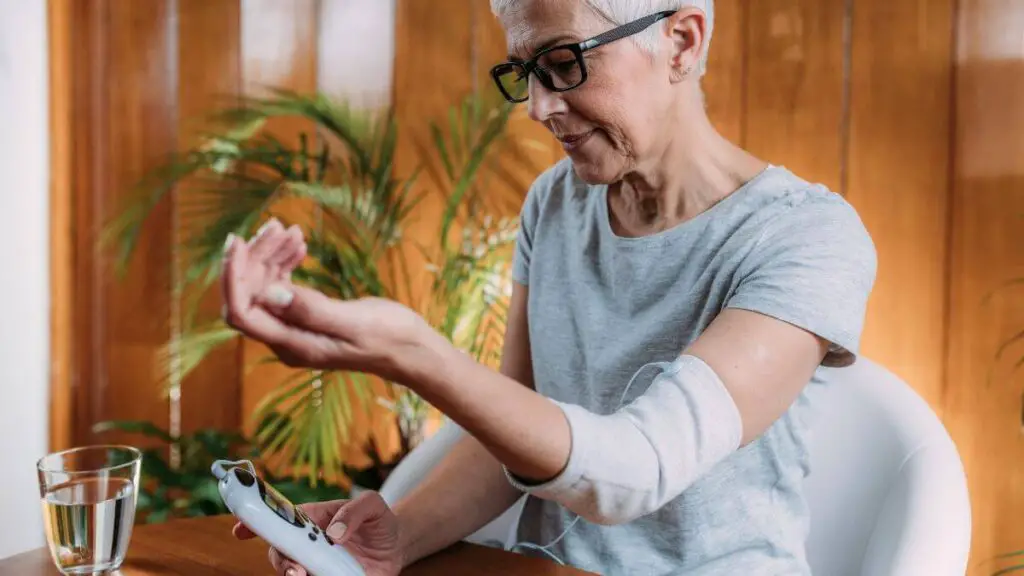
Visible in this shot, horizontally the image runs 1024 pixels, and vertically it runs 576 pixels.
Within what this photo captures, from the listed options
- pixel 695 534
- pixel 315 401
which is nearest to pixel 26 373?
pixel 315 401

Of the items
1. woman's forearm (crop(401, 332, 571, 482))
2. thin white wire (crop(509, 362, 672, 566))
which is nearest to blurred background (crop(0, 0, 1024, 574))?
thin white wire (crop(509, 362, 672, 566))

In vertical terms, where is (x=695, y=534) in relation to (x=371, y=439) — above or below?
above

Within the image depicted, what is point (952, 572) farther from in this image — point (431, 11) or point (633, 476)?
point (431, 11)

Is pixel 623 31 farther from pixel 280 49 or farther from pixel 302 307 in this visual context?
pixel 280 49

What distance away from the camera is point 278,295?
2.00 feet

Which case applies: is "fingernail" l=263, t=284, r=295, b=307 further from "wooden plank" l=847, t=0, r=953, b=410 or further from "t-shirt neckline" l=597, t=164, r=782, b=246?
"wooden plank" l=847, t=0, r=953, b=410

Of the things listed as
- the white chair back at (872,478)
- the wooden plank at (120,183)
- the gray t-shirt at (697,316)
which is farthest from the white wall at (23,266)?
the gray t-shirt at (697,316)

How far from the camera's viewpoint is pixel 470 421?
0.73 meters

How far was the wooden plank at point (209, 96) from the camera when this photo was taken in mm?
2791

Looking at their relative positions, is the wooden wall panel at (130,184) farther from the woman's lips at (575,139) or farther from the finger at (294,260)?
the finger at (294,260)

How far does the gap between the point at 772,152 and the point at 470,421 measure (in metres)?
1.59

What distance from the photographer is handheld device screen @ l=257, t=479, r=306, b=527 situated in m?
0.89

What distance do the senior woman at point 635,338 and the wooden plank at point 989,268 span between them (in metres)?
0.96

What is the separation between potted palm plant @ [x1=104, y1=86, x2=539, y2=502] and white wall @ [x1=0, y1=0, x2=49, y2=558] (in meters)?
0.31
